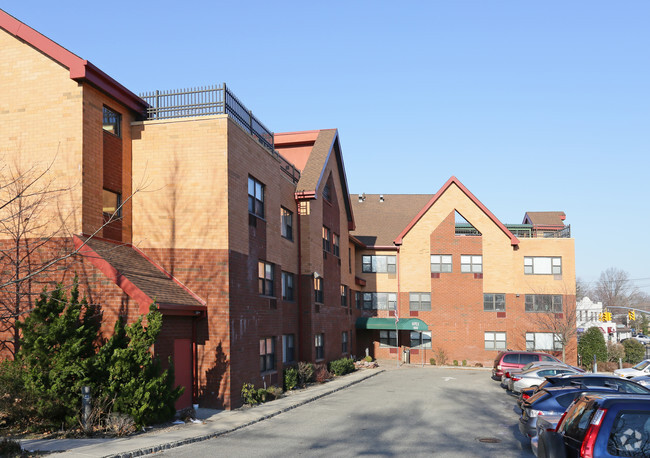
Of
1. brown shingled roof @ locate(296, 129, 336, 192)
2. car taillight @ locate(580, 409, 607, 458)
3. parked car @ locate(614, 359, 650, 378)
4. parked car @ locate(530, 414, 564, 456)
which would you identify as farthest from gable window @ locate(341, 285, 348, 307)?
car taillight @ locate(580, 409, 607, 458)

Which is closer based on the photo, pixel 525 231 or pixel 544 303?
pixel 544 303

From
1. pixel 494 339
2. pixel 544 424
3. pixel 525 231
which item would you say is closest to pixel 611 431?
pixel 544 424

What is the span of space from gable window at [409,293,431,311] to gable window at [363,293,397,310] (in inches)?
58.2

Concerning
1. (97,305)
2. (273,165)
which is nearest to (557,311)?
(273,165)

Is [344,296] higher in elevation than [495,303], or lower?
higher

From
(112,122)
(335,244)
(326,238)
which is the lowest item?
(335,244)

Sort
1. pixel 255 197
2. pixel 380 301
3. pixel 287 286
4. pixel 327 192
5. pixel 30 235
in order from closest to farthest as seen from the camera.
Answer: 1. pixel 30 235
2. pixel 255 197
3. pixel 287 286
4. pixel 327 192
5. pixel 380 301

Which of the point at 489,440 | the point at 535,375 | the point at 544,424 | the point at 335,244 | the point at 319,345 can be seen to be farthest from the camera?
the point at 335,244

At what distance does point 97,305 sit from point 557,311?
3831 cm

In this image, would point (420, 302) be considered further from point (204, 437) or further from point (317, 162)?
point (204, 437)

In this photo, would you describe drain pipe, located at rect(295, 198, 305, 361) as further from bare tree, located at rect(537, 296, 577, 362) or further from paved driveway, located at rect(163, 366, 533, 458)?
bare tree, located at rect(537, 296, 577, 362)

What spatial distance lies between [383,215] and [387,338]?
37.2ft

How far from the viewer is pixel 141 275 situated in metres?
19.2

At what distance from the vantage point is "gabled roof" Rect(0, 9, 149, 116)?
62.7 ft
